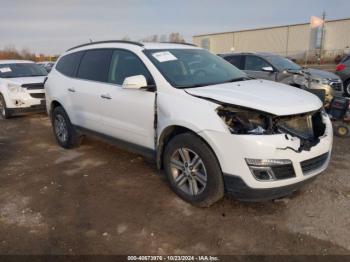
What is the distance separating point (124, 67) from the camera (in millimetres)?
4660

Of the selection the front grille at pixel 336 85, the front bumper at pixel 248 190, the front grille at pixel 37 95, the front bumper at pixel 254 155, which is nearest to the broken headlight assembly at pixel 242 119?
the front bumper at pixel 254 155

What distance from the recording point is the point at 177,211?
149 inches

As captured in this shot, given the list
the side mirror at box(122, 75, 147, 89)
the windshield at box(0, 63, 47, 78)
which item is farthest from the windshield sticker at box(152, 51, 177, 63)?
the windshield at box(0, 63, 47, 78)

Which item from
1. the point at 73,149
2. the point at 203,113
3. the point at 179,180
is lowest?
the point at 73,149

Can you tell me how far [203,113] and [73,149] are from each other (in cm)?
356

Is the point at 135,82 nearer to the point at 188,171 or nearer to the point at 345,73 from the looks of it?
the point at 188,171

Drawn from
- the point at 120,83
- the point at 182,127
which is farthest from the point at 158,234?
the point at 120,83

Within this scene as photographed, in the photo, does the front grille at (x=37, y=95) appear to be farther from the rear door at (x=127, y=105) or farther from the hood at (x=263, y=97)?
the hood at (x=263, y=97)

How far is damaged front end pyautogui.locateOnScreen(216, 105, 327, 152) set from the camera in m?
3.36

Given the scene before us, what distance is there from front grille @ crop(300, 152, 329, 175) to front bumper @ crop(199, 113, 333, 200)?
19mm

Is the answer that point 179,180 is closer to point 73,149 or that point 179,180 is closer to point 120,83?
point 120,83

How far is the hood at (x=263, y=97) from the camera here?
3367mm

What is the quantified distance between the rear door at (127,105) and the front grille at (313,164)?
70.7 inches

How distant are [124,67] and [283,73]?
531 cm
